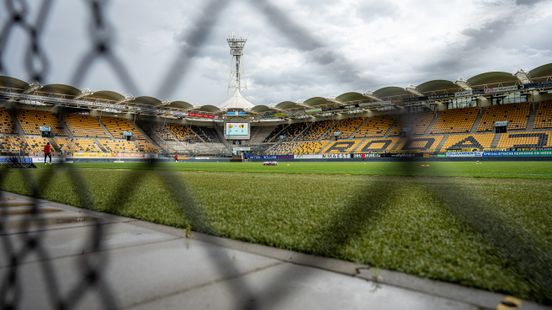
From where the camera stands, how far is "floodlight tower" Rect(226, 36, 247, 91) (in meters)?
0.94

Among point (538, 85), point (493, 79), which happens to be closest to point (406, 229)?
point (493, 79)

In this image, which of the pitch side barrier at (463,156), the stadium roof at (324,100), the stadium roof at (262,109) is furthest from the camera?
the stadium roof at (262,109)

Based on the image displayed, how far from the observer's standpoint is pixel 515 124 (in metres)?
31.6

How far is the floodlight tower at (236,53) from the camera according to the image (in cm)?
94

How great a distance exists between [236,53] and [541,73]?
34376mm

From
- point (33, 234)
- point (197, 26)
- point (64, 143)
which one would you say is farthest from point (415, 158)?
point (64, 143)

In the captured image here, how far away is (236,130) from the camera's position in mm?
47781

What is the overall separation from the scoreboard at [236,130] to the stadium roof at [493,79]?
26853 millimetres

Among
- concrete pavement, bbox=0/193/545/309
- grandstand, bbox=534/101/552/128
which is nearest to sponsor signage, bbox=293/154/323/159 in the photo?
grandstand, bbox=534/101/552/128

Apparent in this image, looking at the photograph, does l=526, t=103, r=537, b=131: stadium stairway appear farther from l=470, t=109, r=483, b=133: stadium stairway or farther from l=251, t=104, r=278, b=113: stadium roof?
l=251, t=104, r=278, b=113: stadium roof

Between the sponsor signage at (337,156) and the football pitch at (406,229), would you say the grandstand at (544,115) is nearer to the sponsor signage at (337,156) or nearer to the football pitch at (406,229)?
the sponsor signage at (337,156)

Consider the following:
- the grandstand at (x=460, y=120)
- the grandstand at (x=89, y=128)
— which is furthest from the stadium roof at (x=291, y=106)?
the grandstand at (x=89, y=128)

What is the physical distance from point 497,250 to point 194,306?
1.74 metres

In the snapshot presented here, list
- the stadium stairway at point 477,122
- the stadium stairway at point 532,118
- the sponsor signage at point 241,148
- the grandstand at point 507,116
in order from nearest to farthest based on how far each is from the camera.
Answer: the stadium stairway at point 532,118 < the grandstand at point 507,116 < the stadium stairway at point 477,122 < the sponsor signage at point 241,148
